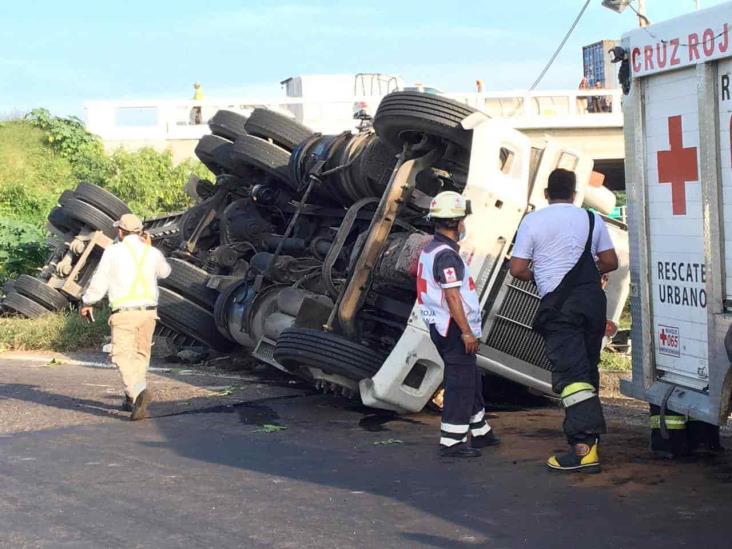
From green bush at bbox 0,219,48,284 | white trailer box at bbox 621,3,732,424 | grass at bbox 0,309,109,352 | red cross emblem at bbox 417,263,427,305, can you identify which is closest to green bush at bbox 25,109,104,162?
green bush at bbox 0,219,48,284


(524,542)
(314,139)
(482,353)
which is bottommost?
(524,542)

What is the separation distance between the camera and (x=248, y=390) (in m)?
9.27

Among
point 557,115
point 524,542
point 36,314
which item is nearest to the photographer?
point 524,542

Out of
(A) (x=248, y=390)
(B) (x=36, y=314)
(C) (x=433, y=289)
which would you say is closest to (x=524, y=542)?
(C) (x=433, y=289)

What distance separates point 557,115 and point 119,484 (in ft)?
67.7

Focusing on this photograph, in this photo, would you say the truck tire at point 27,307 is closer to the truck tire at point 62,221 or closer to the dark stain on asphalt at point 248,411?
the truck tire at point 62,221

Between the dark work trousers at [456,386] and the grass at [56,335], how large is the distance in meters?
6.61

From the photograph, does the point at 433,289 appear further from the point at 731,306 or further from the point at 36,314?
the point at 36,314

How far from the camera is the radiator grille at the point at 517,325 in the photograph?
7.43 m

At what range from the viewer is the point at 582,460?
5.95 meters

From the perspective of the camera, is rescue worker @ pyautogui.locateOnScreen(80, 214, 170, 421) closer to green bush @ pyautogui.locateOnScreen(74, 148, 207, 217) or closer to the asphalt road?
the asphalt road

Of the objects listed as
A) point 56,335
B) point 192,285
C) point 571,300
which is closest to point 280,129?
point 192,285

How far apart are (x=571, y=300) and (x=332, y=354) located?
2.06 metres

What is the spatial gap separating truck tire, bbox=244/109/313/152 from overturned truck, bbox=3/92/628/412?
14mm
